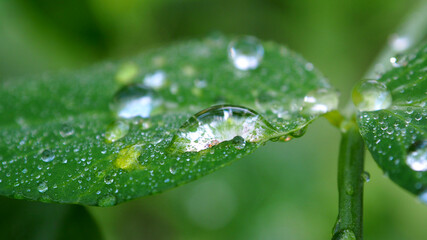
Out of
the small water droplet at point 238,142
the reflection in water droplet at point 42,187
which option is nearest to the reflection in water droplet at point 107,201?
the reflection in water droplet at point 42,187

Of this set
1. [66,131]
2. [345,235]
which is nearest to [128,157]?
[66,131]

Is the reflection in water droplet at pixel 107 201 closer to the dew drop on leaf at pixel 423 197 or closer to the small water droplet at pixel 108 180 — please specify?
the small water droplet at pixel 108 180

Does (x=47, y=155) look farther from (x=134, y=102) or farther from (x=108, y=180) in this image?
(x=134, y=102)

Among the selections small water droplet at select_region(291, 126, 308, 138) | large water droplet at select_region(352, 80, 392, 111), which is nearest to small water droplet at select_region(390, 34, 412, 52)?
large water droplet at select_region(352, 80, 392, 111)

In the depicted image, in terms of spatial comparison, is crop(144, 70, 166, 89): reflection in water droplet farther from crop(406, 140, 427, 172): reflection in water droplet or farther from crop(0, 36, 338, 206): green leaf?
crop(406, 140, 427, 172): reflection in water droplet

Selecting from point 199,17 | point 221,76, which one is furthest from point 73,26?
point 221,76

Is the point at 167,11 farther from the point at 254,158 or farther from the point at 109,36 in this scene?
the point at 254,158

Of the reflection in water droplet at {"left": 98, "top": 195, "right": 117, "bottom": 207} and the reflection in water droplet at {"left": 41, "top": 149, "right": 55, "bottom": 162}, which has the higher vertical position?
the reflection in water droplet at {"left": 41, "top": 149, "right": 55, "bottom": 162}
